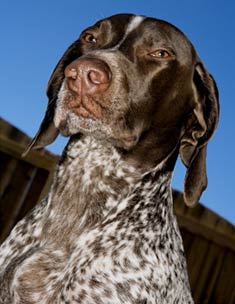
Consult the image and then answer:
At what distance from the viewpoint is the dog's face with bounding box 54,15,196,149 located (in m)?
3.94

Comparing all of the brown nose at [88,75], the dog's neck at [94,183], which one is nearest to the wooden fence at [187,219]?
the dog's neck at [94,183]

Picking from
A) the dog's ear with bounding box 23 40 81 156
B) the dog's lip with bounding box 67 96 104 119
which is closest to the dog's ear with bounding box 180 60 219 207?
the dog's ear with bounding box 23 40 81 156

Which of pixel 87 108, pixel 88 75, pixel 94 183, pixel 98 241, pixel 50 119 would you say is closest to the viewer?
pixel 88 75

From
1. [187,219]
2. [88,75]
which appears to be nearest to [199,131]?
[88,75]

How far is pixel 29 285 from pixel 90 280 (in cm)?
32

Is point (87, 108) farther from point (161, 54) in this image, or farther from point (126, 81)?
point (161, 54)

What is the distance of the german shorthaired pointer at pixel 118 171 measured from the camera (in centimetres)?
412

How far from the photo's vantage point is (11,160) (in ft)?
24.8

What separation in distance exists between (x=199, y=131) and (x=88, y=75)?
1.13m

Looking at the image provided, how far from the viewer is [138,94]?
Result: 427 cm

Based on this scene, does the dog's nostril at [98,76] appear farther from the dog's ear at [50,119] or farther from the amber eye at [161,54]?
the dog's ear at [50,119]

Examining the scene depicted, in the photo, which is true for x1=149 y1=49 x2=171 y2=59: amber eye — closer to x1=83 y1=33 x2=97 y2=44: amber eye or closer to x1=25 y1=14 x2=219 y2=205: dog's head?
x1=25 y1=14 x2=219 y2=205: dog's head

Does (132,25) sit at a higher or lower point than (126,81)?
higher

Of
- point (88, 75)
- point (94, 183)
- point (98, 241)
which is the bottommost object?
point (98, 241)
